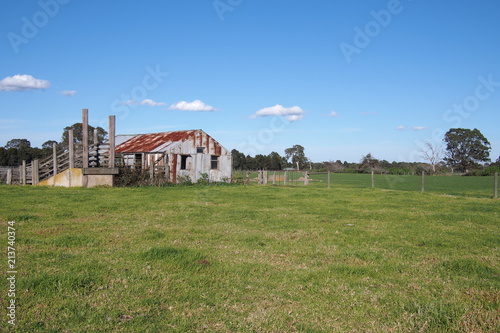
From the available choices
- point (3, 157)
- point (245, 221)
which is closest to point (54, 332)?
point (245, 221)

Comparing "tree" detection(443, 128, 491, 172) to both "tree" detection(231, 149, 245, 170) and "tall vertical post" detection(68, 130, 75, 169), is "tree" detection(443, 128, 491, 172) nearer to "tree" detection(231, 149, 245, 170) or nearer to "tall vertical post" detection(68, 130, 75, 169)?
"tree" detection(231, 149, 245, 170)

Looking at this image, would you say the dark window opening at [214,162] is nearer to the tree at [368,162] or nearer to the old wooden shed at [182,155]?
the old wooden shed at [182,155]

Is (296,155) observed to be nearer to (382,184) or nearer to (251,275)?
(382,184)

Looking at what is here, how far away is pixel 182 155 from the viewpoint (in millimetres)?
30797

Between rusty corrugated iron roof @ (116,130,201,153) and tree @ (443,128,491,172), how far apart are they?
85.3m

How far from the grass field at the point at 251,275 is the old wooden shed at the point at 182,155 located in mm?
18874

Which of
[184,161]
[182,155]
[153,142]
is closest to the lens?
[182,155]

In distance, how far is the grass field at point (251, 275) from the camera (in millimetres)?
4130

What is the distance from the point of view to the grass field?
4.13 metres

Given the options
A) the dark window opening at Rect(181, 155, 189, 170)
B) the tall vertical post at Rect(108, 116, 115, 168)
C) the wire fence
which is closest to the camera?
the tall vertical post at Rect(108, 116, 115, 168)

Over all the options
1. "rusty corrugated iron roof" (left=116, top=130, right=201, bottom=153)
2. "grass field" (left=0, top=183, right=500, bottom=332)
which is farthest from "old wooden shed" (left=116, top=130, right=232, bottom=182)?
"grass field" (left=0, top=183, right=500, bottom=332)

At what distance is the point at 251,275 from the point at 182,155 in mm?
25795

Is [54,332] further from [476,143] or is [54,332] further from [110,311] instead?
[476,143]

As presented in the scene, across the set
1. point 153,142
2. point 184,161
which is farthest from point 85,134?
point 153,142
